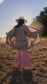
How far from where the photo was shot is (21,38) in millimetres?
5930

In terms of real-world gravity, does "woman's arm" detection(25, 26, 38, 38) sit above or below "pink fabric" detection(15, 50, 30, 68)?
above

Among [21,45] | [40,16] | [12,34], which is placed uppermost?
[40,16]

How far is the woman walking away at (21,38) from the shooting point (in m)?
5.85

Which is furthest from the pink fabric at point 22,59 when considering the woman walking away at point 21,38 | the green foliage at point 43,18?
the green foliage at point 43,18

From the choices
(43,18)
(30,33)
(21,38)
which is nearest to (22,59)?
(21,38)

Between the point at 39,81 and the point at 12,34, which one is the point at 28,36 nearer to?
the point at 12,34

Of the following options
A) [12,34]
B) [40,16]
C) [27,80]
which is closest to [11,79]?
[27,80]

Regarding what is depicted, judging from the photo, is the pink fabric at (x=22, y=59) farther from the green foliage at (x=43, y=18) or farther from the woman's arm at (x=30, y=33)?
the green foliage at (x=43, y=18)

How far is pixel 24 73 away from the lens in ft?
17.9

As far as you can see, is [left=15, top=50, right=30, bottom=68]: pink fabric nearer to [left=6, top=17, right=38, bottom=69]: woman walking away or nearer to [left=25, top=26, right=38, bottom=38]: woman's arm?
[left=6, top=17, right=38, bottom=69]: woman walking away

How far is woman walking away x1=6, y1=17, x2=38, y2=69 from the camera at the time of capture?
585 centimetres

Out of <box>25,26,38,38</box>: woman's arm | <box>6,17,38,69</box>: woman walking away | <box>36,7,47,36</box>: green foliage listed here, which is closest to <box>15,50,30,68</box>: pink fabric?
→ <box>6,17,38,69</box>: woman walking away

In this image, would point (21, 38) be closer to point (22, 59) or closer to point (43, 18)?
point (22, 59)

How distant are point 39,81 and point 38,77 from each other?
339 millimetres
